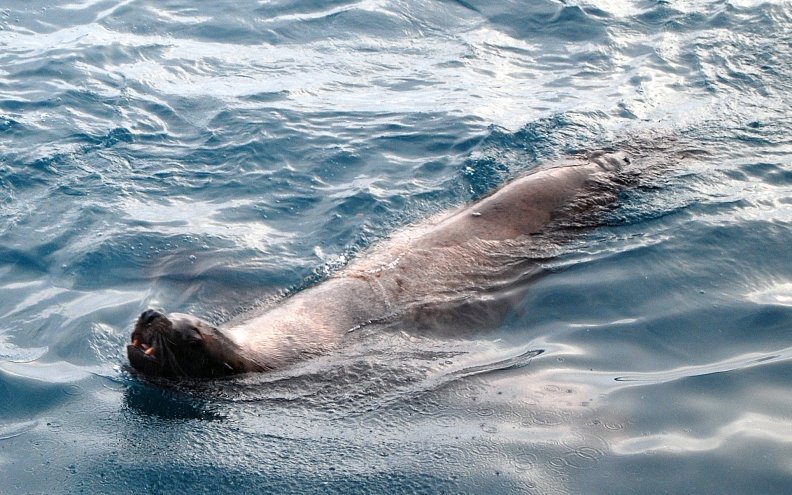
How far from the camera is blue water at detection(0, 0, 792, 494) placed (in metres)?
5.01

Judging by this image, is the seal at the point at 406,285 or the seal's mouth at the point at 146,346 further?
the seal at the point at 406,285

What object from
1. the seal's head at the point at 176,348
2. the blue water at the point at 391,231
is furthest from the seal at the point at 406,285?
the blue water at the point at 391,231

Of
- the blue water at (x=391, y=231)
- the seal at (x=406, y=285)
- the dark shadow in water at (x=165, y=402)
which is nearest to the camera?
the blue water at (x=391, y=231)

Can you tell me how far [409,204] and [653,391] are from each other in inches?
143

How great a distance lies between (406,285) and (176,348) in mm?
1935

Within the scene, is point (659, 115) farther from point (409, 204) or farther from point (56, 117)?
point (56, 117)

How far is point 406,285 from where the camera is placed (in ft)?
22.4

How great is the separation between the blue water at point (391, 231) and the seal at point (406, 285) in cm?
19

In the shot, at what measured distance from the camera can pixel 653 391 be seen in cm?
541

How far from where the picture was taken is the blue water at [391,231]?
16.4ft

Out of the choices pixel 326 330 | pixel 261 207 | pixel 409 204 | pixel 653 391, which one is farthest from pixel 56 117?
pixel 653 391

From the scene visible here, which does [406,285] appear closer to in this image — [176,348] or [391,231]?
[391,231]

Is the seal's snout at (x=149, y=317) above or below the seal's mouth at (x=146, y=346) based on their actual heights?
above

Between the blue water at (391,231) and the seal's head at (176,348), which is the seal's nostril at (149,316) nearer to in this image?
the seal's head at (176,348)
